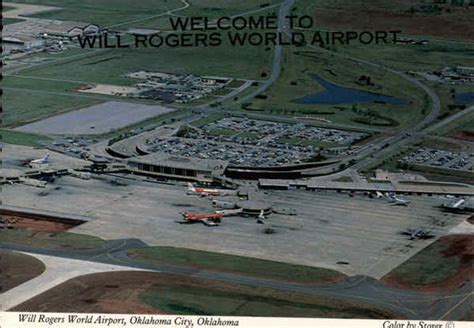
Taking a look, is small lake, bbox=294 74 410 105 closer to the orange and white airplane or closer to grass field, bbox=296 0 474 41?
grass field, bbox=296 0 474 41

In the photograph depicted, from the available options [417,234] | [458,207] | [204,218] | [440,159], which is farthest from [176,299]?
[440,159]

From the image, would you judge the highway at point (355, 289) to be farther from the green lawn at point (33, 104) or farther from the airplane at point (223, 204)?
the green lawn at point (33, 104)

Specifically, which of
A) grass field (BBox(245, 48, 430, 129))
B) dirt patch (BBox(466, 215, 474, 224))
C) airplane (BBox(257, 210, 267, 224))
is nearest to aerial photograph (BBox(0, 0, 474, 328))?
airplane (BBox(257, 210, 267, 224))

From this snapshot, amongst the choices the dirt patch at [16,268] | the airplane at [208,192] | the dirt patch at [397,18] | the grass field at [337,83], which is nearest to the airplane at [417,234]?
the airplane at [208,192]

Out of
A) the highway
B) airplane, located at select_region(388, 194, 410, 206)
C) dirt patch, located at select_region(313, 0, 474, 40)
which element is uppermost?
dirt patch, located at select_region(313, 0, 474, 40)

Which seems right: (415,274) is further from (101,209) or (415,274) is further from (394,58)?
(394,58)

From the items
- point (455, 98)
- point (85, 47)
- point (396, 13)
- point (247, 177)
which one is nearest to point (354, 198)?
point (247, 177)

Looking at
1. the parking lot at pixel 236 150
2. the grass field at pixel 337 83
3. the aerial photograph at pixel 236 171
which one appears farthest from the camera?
the grass field at pixel 337 83
